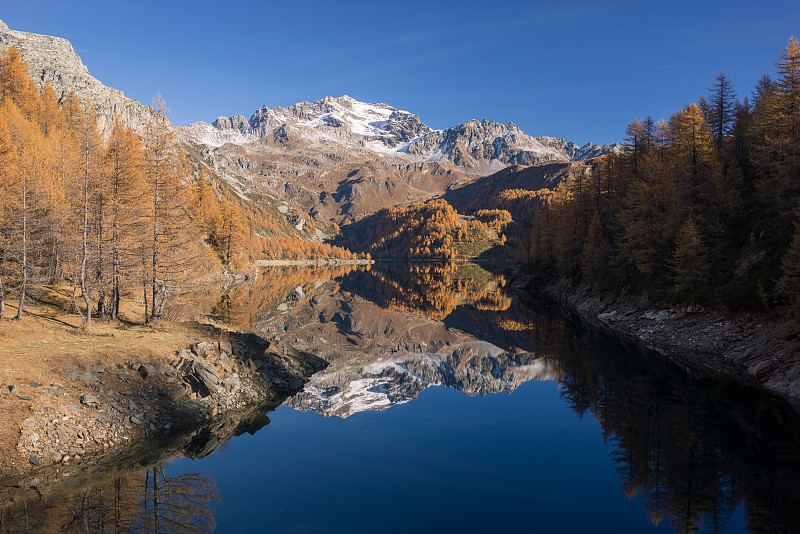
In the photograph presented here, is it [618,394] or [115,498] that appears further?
[618,394]

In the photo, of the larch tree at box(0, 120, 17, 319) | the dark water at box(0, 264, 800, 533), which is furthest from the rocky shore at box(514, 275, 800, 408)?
the larch tree at box(0, 120, 17, 319)

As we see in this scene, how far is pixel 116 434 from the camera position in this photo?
64.2 ft

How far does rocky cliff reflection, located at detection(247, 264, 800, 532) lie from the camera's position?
16.5 meters

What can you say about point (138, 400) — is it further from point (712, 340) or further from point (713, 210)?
point (713, 210)

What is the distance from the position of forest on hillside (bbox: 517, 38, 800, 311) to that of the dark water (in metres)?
10.4

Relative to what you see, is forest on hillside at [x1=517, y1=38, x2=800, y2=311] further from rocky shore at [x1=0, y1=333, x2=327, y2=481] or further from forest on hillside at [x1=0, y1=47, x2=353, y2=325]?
forest on hillside at [x1=0, y1=47, x2=353, y2=325]

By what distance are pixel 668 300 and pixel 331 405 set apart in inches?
1478

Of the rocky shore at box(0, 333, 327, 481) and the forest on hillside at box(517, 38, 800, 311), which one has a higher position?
the forest on hillside at box(517, 38, 800, 311)

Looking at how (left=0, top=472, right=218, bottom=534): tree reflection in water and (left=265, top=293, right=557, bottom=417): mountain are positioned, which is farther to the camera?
Result: (left=265, top=293, right=557, bottom=417): mountain

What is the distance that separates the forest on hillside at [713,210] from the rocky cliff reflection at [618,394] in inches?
378

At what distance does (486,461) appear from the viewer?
808 inches

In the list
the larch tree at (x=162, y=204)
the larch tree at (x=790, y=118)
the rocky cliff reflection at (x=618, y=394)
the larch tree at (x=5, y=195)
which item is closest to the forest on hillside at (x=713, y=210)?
the larch tree at (x=790, y=118)

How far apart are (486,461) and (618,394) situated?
13754 millimetres

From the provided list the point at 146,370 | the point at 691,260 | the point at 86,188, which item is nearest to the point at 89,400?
the point at 146,370
